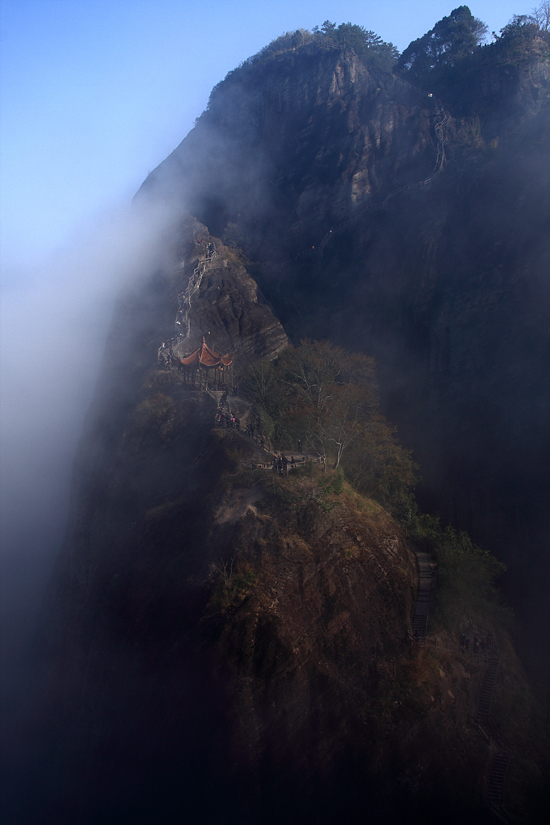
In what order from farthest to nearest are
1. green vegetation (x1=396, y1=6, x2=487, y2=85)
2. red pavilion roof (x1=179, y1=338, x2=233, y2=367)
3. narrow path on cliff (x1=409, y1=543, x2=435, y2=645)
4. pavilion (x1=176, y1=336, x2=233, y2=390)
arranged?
1. green vegetation (x1=396, y1=6, x2=487, y2=85)
2. red pavilion roof (x1=179, y1=338, x2=233, y2=367)
3. pavilion (x1=176, y1=336, x2=233, y2=390)
4. narrow path on cliff (x1=409, y1=543, x2=435, y2=645)

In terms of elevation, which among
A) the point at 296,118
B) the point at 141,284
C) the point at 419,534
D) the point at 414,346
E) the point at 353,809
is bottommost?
the point at 353,809

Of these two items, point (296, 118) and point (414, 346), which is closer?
point (414, 346)

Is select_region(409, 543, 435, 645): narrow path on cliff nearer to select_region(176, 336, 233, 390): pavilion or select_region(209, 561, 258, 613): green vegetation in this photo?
select_region(209, 561, 258, 613): green vegetation

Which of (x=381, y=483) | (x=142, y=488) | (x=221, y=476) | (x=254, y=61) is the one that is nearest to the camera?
(x=221, y=476)

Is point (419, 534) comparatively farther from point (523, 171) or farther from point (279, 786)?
point (523, 171)

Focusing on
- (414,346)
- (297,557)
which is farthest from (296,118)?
(297,557)

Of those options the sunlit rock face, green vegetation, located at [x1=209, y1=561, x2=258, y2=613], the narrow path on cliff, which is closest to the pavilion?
the sunlit rock face
